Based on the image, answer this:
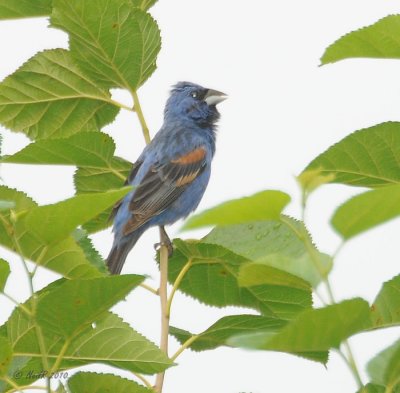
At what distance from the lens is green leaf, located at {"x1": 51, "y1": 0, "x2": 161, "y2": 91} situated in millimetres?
3443

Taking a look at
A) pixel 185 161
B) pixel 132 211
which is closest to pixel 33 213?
pixel 132 211

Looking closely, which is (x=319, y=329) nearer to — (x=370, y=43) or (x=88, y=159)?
(x=370, y=43)

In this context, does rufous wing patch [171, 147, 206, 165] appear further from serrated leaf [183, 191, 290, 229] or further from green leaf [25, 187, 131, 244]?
serrated leaf [183, 191, 290, 229]

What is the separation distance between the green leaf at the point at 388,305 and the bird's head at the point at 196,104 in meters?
4.96

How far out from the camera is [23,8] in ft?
11.7

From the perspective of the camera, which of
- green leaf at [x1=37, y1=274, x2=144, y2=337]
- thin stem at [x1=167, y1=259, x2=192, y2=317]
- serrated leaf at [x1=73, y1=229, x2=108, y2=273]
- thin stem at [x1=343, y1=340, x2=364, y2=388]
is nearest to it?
thin stem at [x1=343, y1=340, x2=364, y2=388]

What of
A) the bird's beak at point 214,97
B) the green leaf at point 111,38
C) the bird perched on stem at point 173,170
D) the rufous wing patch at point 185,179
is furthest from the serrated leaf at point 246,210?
the bird's beak at point 214,97

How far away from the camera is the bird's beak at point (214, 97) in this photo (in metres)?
7.11

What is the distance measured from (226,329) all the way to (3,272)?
31.3 inches

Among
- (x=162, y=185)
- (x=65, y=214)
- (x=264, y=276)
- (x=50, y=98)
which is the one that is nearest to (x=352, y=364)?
(x=264, y=276)

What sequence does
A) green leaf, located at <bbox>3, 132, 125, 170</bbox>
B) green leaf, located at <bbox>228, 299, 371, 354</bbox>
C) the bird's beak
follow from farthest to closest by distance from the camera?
the bird's beak < green leaf, located at <bbox>3, 132, 125, 170</bbox> < green leaf, located at <bbox>228, 299, 371, 354</bbox>

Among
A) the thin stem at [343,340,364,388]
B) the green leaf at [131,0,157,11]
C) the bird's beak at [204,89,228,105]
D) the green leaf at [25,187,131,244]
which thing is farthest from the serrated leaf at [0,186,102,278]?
the bird's beak at [204,89,228,105]

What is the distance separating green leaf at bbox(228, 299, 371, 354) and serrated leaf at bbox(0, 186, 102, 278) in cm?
109

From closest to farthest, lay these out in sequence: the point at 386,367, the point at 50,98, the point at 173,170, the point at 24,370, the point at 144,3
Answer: the point at 386,367 < the point at 24,370 < the point at 144,3 < the point at 50,98 < the point at 173,170
